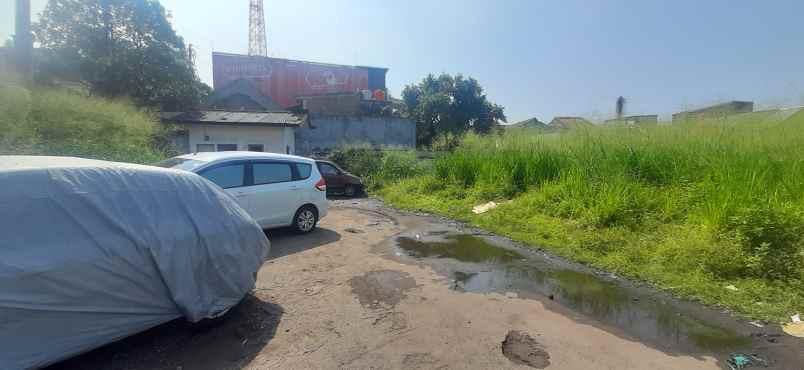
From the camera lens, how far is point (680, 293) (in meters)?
4.50

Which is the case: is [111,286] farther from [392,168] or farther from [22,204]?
[392,168]

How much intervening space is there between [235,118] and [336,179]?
7081mm

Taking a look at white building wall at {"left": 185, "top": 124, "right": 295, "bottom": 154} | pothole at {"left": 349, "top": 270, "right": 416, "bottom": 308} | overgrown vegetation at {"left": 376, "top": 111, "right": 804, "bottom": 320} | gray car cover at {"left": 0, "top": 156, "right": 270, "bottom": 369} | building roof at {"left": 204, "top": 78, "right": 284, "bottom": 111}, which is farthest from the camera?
building roof at {"left": 204, "top": 78, "right": 284, "bottom": 111}

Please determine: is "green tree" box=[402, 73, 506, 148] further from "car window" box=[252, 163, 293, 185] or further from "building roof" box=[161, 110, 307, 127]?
"car window" box=[252, 163, 293, 185]

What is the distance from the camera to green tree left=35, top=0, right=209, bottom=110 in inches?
806

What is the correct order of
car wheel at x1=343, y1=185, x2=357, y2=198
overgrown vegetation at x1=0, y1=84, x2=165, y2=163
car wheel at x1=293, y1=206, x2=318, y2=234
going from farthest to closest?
1. car wheel at x1=343, y1=185, x2=357, y2=198
2. car wheel at x1=293, y1=206, x2=318, y2=234
3. overgrown vegetation at x1=0, y1=84, x2=165, y2=163


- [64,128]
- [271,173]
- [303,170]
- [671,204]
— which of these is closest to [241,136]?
[64,128]

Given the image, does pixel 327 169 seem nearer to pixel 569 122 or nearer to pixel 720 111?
pixel 569 122

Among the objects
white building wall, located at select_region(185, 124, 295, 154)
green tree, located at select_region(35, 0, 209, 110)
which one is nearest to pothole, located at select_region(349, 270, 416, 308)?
white building wall, located at select_region(185, 124, 295, 154)

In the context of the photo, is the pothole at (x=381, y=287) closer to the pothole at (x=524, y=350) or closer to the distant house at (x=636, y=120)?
the pothole at (x=524, y=350)

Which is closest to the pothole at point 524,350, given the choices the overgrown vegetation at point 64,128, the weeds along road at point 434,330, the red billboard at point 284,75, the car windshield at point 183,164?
the weeds along road at point 434,330

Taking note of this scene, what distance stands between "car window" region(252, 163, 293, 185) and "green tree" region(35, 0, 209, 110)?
19.6 m

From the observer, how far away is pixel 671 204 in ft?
21.9

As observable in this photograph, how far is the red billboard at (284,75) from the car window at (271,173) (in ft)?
93.9
